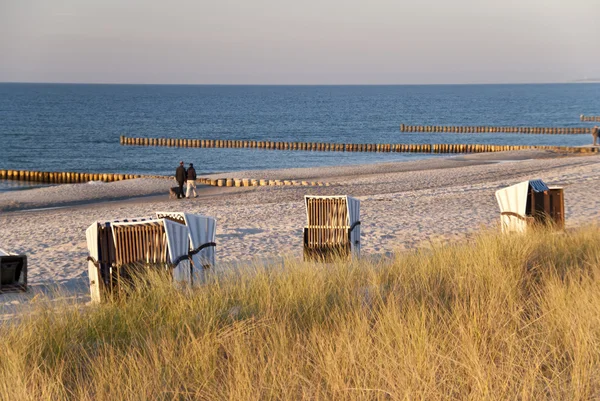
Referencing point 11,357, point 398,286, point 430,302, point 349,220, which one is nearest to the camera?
point 11,357

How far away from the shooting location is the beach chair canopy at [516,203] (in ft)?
35.1

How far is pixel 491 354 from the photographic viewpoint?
4.84 m

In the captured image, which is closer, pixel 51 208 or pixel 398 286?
pixel 398 286

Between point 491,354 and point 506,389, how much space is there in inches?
24.5

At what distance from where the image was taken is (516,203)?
35.8ft

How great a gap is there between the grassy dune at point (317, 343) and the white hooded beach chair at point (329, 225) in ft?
11.2

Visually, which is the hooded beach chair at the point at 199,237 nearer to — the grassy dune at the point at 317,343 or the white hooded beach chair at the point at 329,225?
the grassy dune at the point at 317,343

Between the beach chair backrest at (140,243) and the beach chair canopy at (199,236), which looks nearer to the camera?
the beach chair backrest at (140,243)

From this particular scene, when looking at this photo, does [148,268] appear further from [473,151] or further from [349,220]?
[473,151]

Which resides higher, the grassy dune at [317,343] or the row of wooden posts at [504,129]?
the grassy dune at [317,343]

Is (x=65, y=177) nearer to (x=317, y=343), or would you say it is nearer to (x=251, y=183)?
(x=251, y=183)

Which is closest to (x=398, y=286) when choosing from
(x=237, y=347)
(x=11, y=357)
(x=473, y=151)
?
(x=237, y=347)

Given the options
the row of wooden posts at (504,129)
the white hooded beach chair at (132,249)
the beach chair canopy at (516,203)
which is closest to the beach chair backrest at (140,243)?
the white hooded beach chair at (132,249)

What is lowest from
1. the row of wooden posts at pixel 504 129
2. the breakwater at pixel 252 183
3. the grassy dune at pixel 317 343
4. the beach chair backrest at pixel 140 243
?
the breakwater at pixel 252 183
